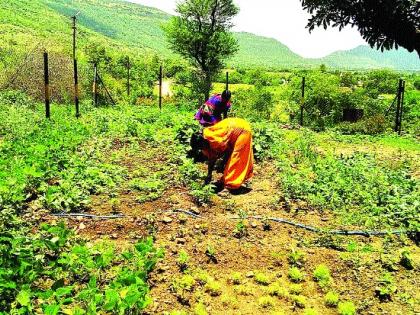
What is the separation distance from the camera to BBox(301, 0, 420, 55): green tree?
241cm

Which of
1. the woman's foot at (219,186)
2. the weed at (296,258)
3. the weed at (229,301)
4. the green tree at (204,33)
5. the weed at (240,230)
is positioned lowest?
the weed at (229,301)

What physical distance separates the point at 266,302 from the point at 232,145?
11.4 ft

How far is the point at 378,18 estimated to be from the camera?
2.49 meters

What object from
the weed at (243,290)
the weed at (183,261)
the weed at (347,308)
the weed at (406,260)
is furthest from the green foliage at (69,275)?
the weed at (406,260)

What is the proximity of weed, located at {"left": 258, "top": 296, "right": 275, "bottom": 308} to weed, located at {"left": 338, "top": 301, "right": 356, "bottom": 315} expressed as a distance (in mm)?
615

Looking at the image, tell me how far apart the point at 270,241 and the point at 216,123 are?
9.31ft

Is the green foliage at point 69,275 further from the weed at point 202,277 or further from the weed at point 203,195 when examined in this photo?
the weed at point 203,195

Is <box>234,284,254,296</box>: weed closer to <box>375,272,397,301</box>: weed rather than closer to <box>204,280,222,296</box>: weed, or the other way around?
<box>204,280,222,296</box>: weed

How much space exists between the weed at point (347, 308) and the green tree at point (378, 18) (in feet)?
8.01

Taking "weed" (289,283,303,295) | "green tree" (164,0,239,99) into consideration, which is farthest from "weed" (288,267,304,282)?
"green tree" (164,0,239,99)

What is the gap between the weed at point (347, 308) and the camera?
3.88 m

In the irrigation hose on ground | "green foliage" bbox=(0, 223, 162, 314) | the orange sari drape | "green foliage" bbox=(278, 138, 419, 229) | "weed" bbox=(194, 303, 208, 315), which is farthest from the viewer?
the orange sari drape

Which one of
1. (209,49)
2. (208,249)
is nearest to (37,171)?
→ (208,249)

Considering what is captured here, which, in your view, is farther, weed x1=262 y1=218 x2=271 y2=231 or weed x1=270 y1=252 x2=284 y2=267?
weed x1=262 y1=218 x2=271 y2=231
